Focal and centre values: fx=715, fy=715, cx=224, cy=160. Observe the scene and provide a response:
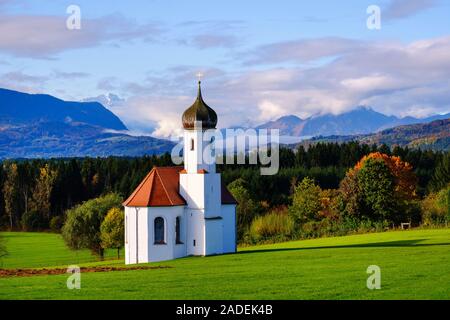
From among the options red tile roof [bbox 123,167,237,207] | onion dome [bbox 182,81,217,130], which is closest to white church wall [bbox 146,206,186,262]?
red tile roof [bbox 123,167,237,207]

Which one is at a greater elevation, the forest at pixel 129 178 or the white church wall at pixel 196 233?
the forest at pixel 129 178

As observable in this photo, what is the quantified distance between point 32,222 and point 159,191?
68930 millimetres

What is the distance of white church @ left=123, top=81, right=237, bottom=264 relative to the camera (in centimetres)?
4919

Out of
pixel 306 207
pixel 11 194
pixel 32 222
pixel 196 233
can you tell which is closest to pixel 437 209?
pixel 306 207

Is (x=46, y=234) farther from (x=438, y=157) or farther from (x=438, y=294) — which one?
(x=438, y=294)

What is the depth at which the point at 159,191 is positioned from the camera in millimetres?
49906

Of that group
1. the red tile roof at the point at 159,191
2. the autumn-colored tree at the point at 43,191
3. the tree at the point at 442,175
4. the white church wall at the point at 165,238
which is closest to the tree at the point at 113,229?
the red tile roof at the point at 159,191

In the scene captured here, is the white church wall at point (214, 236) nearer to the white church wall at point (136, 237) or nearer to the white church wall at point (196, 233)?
the white church wall at point (196, 233)

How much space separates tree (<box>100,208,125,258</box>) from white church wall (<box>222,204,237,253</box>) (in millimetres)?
14903

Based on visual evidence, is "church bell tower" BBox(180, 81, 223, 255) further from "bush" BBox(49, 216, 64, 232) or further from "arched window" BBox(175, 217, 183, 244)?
"bush" BBox(49, 216, 64, 232)

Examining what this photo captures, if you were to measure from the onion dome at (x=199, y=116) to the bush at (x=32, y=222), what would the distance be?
6922cm

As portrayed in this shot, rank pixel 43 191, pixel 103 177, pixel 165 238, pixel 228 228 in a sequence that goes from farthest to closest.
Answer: pixel 103 177
pixel 43 191
pixel 228 228
pixel 165 238

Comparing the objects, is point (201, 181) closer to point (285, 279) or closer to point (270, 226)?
point (285, 279)

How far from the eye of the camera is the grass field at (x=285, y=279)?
2405 cm
